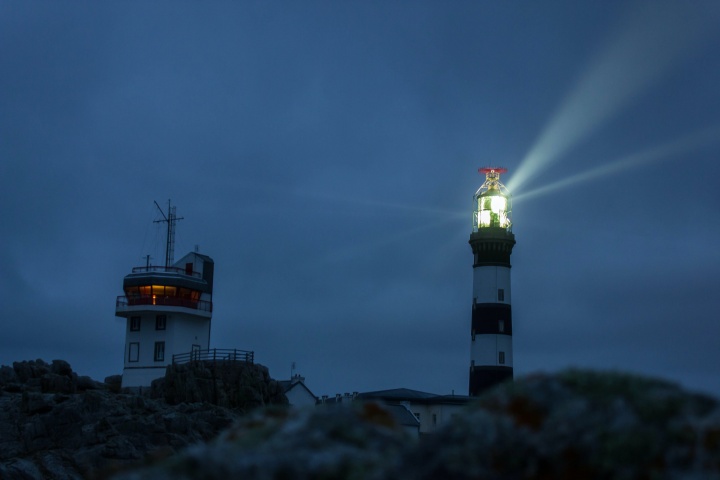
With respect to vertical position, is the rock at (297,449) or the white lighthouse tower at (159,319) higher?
the white lighthouse tower at (159,319)

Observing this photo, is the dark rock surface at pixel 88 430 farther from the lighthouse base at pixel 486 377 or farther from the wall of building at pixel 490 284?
the wall of building at pixel 490 284

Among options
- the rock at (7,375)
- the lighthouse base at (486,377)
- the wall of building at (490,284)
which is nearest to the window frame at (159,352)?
the rock at (7,375)

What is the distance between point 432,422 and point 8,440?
32.5m

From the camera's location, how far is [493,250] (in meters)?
67.8

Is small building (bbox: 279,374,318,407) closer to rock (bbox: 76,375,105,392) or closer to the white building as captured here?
the white building

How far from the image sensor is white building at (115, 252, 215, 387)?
7350 cm

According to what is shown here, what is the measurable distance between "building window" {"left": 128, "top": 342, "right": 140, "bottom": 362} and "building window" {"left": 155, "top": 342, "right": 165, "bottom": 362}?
6.35 feet

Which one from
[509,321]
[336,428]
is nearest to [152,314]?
[509,321]

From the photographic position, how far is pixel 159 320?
2938 inches

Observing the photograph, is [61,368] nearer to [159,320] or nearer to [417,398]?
[159,320]

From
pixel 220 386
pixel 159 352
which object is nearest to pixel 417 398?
pixel 220 386

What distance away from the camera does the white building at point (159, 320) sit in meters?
73.5

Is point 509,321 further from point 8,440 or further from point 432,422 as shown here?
point 8,440

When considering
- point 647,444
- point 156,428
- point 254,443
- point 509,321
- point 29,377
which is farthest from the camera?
point 29,377
